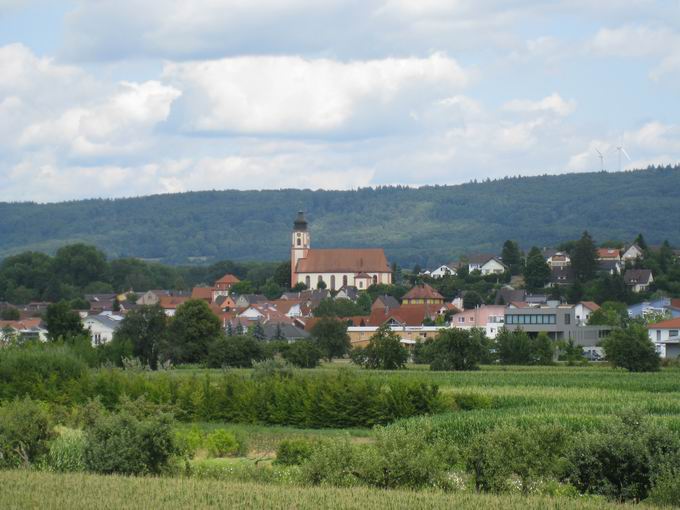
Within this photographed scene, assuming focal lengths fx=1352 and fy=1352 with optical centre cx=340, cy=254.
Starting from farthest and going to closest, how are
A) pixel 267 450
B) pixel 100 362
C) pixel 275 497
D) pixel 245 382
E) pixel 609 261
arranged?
1. pixel 609 261
2. pixel 100 362
3. pixel 245 382
4. pixel 267 450
5. pixel 275 497

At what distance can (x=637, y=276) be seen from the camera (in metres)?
157

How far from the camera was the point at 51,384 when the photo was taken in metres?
58.1

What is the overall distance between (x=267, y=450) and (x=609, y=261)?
147 m

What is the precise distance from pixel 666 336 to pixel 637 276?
5275 cm

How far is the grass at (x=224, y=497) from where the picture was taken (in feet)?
79.3

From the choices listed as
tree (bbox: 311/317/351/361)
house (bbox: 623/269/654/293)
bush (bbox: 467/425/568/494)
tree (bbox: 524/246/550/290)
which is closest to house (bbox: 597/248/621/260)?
tree (bbox: 524/246/550/290)

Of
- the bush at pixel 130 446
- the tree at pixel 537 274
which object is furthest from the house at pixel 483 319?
the bush at pixel 130 446

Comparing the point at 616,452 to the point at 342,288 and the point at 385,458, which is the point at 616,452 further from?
the point at 342,288

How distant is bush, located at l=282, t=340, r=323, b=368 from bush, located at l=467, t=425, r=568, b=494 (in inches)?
2169

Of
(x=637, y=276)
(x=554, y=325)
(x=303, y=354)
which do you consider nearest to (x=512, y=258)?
(x=637, y=276)

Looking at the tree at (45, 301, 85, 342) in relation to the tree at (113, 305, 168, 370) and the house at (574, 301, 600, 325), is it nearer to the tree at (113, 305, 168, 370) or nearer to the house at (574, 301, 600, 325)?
the tree at (113, 305, 168, 370)

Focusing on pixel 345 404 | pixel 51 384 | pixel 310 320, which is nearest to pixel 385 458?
pixel 345 404

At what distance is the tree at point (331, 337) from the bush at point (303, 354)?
11.8 meters

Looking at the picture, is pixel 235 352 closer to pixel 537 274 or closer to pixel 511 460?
pixel 511 460
